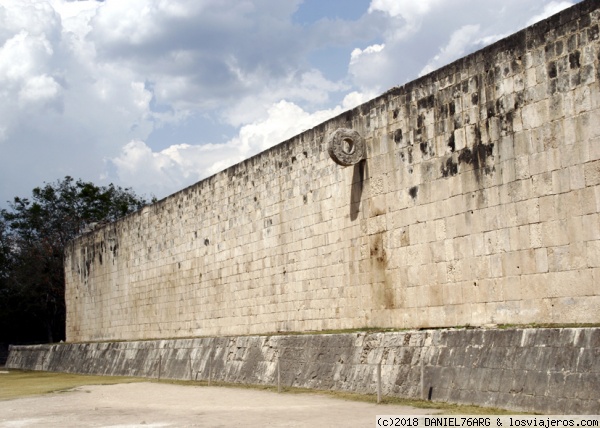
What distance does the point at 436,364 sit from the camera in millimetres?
10422

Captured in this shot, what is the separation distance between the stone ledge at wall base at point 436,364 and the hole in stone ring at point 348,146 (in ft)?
10.3

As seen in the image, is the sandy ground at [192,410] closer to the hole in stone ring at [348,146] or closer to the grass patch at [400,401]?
the grass patch at [400,401]

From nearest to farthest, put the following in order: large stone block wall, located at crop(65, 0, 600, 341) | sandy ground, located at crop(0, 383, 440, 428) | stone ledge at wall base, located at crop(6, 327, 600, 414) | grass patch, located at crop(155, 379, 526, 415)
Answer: stone ledge at wall base, located at crop(6, 327, 600, 414) → grass patch, located at crop(155, 379, 526, 415) → sandy ground, located at crop(0, 383, 440, 428) → large stone block wall, located at crop(65, 0, 600, 341)

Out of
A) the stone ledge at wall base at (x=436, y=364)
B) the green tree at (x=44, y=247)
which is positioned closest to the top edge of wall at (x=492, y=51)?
the stone ledge at wall base at (x=436, y=364)

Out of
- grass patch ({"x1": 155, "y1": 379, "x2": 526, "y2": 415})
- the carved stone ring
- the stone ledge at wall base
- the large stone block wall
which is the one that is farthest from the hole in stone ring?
grass patch ({"x1": 155, "y1": 379, "x2": 526, "y2": 415})

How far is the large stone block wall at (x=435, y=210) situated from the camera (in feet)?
32.1

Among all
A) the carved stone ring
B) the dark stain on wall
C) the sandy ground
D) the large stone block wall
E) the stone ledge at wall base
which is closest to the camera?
the stone ledge at wall base

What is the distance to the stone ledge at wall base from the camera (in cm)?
843

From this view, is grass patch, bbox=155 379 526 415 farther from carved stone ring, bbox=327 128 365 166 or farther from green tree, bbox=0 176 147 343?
green tree, bbox=0 176 147 343

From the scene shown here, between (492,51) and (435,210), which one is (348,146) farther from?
(492,51)

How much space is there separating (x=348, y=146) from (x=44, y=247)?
2881cm

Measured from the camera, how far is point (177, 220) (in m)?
21.9

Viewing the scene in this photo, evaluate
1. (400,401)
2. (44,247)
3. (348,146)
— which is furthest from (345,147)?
(44,247)

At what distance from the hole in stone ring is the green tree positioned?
91.2 feet
